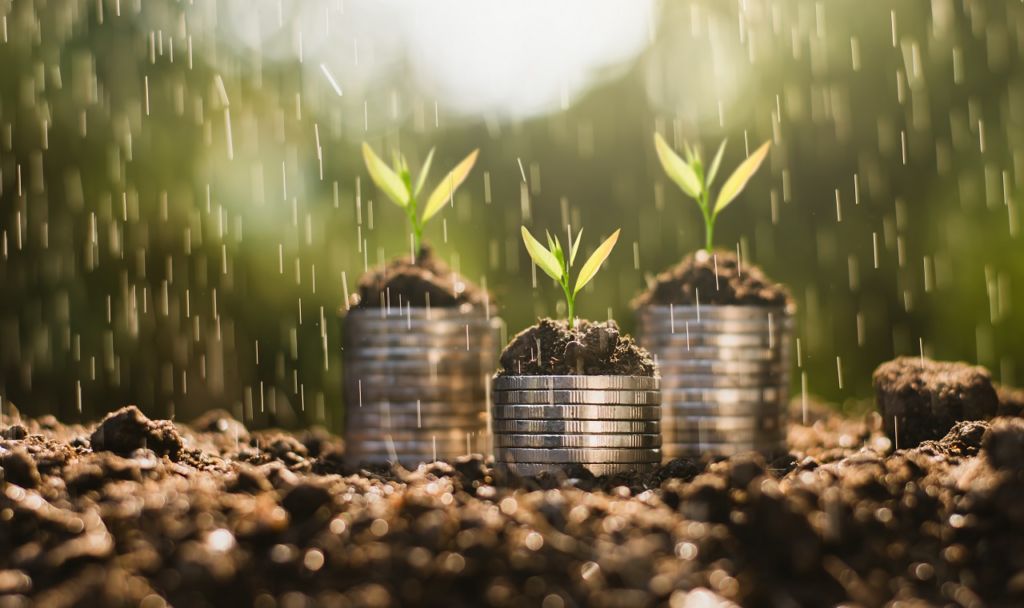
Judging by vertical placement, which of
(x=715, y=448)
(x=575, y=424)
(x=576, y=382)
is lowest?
(x=715, y=448)

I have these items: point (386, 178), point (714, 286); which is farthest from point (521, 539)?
point (386, 178)

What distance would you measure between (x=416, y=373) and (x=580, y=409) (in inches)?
35.9

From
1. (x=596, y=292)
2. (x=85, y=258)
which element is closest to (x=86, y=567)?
(x=85, y=258)

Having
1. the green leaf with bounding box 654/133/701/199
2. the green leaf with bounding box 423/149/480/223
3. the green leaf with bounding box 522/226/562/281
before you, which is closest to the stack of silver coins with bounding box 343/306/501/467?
the green leaf with bounding box 423/149/480/223

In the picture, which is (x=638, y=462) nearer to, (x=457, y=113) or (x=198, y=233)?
(x=198, y=233)

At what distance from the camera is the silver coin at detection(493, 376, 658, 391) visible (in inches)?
115

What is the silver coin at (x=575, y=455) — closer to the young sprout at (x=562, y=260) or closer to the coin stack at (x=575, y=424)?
the coin stack at (x=575, y=424)

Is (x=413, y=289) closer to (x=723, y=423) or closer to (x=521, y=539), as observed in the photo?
(x=723, y=423)

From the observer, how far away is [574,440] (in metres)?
2.92

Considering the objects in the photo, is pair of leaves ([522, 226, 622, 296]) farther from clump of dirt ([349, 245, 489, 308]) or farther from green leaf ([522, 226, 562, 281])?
clump of dirt ([349, 245, 489, 308])

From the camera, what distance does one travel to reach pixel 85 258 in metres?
6.68

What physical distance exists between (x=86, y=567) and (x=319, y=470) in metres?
1.42

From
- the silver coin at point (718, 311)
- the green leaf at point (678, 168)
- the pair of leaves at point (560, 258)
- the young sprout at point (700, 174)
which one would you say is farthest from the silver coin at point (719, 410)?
the green leaf at point (678, 168)

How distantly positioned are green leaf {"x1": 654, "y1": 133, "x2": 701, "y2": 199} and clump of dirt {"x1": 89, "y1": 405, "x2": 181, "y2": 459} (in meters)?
2.06
